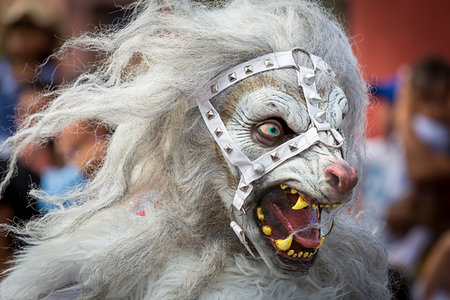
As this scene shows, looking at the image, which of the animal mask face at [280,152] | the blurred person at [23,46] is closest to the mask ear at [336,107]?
the animal mask face at [280,152]

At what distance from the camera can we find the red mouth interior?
178 centimetres

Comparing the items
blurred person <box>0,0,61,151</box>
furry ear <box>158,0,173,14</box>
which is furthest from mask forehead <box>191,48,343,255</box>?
blurred person <box>0,0,61,151</box>

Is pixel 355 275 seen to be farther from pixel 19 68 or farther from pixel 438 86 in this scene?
pixel 438 86

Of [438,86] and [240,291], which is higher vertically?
[240,291]

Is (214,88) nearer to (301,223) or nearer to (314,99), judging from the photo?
(314,99)

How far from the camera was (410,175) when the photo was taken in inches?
178

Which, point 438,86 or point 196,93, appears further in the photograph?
point 438,86

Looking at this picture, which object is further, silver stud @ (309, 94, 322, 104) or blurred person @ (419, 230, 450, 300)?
blurred person @ (419, 230, 450, 300)

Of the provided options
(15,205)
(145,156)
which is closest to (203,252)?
(145,156)

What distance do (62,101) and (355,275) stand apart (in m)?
1.05

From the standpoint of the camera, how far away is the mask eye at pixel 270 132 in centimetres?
182

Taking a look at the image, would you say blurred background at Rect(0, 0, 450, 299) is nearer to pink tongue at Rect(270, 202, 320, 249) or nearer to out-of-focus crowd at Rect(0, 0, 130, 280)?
out-of-focus crowd at Rect(0, 0, 130, 280)

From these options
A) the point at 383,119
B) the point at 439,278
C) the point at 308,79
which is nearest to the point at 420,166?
the point at 383,119

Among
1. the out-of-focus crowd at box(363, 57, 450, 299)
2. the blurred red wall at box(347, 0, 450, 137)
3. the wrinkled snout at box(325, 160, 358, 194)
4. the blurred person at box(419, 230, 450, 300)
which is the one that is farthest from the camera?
the blurred red wall at box(347, 0, 450, 137)
